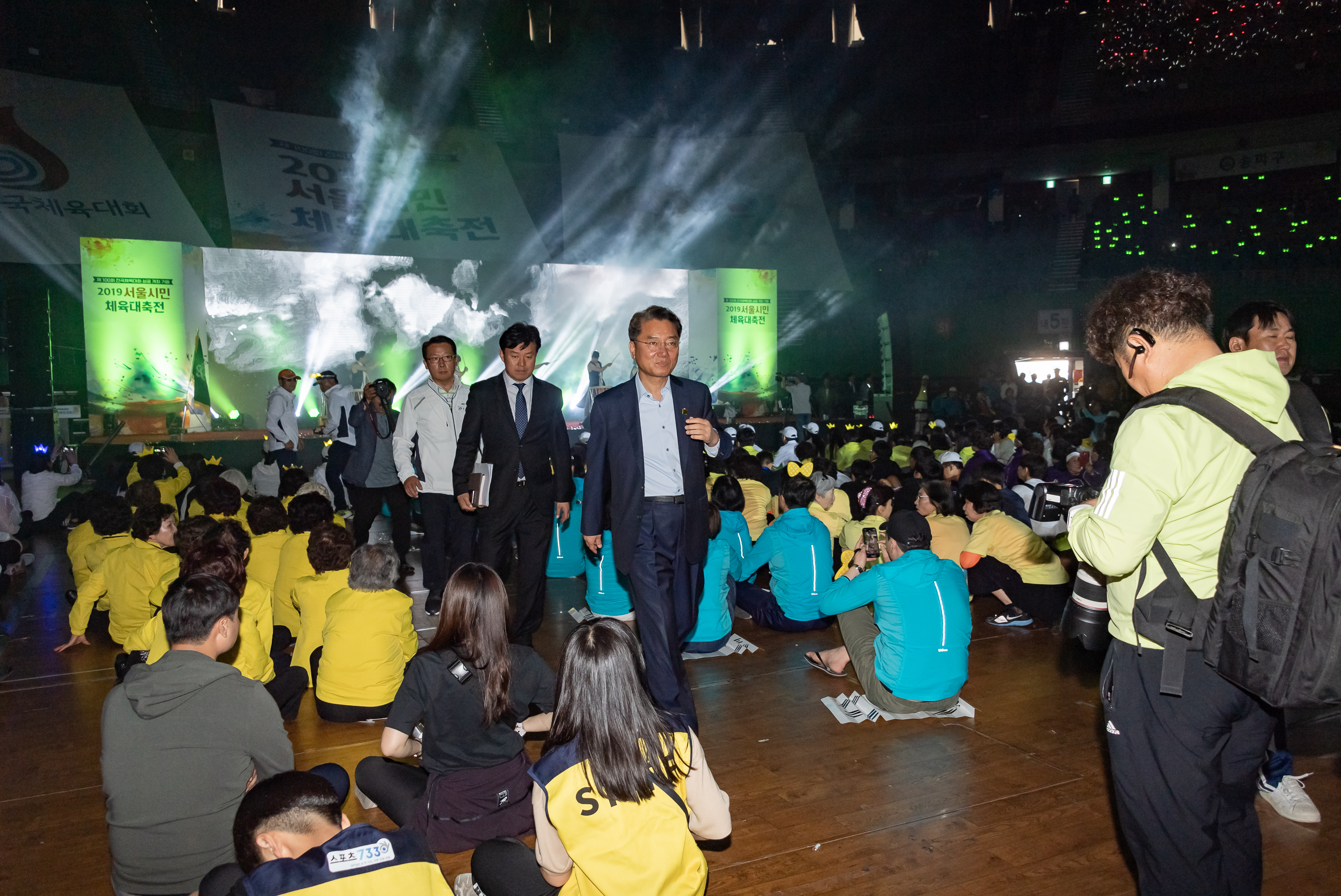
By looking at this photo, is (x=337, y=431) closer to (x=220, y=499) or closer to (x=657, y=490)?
(x=220, y=499)

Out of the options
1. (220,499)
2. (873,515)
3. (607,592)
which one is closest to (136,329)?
(220,499)

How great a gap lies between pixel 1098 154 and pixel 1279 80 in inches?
138

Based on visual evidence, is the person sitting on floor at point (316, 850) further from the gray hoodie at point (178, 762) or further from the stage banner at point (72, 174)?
the stage banner at point (72, 174)

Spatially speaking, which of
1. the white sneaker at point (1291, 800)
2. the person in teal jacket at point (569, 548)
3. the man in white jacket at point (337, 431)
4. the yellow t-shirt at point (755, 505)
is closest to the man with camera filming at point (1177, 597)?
the white sneaker at point (1291, 800)

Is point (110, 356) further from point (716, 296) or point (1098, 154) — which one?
point (1098, 154)

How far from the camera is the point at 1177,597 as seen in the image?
1.78 metres

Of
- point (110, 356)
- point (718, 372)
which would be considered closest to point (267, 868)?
point (110, 356)

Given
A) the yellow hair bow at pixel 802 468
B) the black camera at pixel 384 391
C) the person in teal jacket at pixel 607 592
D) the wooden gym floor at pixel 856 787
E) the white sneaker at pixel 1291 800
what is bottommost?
the wooden gym floor at pixel 856 787

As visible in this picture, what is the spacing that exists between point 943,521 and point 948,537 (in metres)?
0.12

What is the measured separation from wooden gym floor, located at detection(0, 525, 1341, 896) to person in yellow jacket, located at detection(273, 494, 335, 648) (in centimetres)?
90

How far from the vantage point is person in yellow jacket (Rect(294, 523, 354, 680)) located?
4207 millimetres

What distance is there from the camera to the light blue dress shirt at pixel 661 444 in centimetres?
343

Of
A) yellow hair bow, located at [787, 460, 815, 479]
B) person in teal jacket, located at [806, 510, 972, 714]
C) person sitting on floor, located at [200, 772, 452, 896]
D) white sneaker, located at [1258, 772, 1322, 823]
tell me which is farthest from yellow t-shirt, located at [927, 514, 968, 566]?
person sitting on floor, located at [200, 772, 452, 896]

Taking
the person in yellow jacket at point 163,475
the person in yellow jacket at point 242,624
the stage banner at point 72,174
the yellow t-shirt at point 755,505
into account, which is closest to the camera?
the person in yellow jacket at point 242,624
